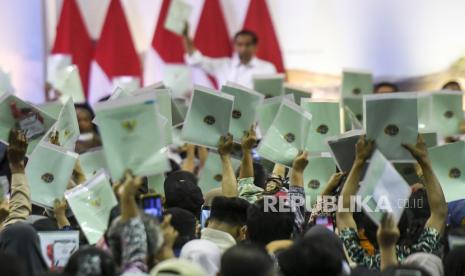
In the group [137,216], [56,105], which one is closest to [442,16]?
[56,105]

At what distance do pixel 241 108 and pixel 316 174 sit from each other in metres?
0.55

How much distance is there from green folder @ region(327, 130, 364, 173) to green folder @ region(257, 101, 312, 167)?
49 centimetres

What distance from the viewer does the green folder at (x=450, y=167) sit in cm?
564

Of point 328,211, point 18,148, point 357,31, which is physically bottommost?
point 328,211

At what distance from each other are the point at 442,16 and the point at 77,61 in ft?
12.0

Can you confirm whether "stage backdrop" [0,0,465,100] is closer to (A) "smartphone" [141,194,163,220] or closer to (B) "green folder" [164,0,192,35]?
(B) "green folder" [164,0,192,35]

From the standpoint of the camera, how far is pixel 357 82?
8359 mm

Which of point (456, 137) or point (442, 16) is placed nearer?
point (456, 137)

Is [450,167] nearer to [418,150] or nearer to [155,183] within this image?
[418,150]

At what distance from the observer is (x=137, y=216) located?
414 cm

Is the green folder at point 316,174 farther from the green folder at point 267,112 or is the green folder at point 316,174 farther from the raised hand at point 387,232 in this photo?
the raised hand at point 387,232

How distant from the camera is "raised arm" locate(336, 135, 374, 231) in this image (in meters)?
4.72

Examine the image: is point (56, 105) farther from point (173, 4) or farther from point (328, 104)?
point (173, 4)

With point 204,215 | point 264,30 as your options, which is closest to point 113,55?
point 264,30
